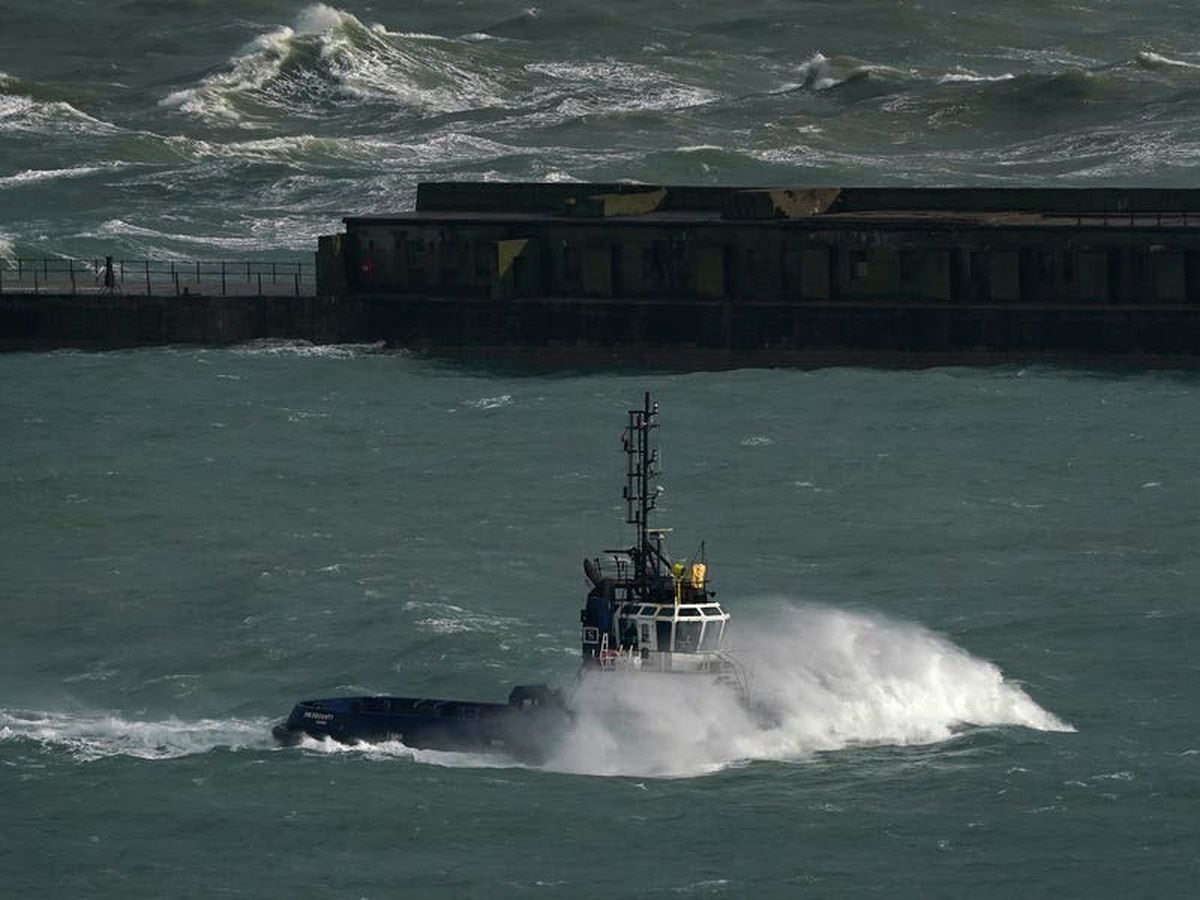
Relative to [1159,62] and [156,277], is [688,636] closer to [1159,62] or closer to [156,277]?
[156,277]

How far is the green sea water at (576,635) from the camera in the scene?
58.5 metres

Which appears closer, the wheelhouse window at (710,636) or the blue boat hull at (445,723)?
the wheelhouse window at (710,636)

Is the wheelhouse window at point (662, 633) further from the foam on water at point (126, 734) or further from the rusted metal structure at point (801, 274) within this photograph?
the rusted metal structure at point (801, 274)

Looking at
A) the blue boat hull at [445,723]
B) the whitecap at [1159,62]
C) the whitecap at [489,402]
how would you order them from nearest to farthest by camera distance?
the blue boat hull at [445,723] → the whitecap at [489,402] → the whitecap at [1159,62]

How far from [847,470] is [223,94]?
10574cm

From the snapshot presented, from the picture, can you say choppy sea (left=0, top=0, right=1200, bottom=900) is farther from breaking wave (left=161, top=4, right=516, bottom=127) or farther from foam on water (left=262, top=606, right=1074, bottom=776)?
breaking wave (left=161, top=4, right=516, bottom=127)

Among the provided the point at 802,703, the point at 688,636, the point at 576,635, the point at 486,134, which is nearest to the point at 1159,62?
the point at 486,134

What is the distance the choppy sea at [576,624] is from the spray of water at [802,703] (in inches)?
3.4

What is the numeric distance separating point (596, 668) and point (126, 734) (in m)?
9.37

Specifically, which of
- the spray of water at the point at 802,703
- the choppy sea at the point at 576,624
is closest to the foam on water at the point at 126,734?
the choppy sea at the point at 576,624

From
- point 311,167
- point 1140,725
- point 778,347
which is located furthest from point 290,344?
point 1140,725

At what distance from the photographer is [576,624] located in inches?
2869

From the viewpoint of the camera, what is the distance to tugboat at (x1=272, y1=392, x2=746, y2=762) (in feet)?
208

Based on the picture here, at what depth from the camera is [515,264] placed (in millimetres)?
118625
